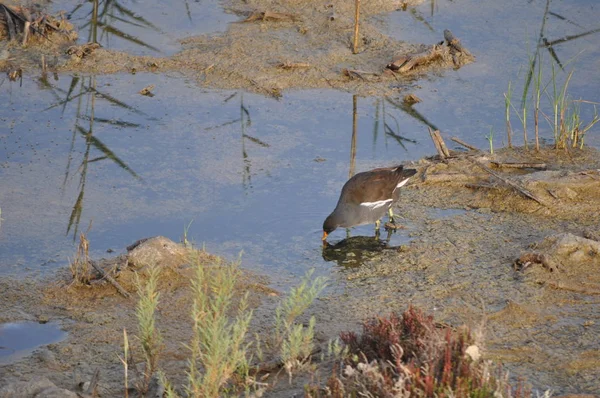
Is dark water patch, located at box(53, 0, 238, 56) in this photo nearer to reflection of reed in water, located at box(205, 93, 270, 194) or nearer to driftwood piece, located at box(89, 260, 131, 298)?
reflection of reed in water, located at box(205, 93, 270, 194)

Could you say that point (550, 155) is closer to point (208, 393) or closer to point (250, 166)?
point (250, 166)

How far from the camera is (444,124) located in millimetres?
9336

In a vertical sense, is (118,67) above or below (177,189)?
above

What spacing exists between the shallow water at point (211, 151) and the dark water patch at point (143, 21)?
16 centimetres

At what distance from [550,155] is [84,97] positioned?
501 centimetres

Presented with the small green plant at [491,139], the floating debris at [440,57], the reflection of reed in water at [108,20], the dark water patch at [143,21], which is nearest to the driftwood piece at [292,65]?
the floating debris at [440,57]

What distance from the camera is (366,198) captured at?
736 cm

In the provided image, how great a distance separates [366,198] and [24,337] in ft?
9.84

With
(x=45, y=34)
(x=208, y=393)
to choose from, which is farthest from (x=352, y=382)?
(x=45, y=34)

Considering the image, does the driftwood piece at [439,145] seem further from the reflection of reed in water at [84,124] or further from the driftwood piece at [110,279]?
the driftwood piece at [110,279]

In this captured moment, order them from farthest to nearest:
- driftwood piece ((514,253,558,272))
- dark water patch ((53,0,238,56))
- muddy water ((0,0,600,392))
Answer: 1. dark water patch ((53,0,238,56))
2. muddy water ((0,0,600,392))
3. driftwood piece ((514,253,558,272))

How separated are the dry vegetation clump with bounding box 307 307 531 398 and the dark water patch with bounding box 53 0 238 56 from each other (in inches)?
271

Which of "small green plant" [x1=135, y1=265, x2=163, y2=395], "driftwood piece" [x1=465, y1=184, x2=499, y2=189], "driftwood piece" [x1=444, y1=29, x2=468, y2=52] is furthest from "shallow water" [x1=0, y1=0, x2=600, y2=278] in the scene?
"small green plant" [x1=135, y1=265, x2=163, y2=395]

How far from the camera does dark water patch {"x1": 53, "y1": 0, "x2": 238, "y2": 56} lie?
36.4 ft
